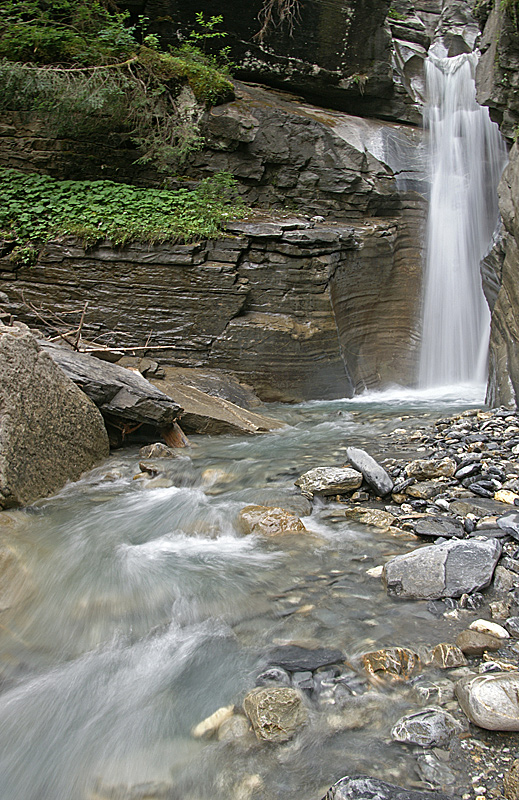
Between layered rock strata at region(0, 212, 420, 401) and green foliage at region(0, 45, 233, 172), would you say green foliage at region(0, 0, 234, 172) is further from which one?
layered rock strata at region(0, 212, 420, 401)

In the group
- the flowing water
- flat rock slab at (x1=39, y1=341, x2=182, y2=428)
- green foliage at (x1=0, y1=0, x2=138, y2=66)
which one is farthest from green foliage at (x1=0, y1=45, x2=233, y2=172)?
the flowing water

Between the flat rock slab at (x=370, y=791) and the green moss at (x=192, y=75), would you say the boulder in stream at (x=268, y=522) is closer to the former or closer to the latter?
the flat rock slab at (x=370, y=791)

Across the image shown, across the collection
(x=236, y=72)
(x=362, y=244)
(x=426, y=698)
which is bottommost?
(x=426, y=698)

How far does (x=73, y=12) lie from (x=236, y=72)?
3.56 m

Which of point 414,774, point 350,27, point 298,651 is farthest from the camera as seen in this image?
point 350,27

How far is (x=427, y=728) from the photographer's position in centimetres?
187

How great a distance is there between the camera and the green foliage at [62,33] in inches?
375

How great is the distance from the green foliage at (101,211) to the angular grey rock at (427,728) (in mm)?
8120

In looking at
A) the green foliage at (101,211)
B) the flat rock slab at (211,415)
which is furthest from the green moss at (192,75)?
the flat rock slab at (211,415)

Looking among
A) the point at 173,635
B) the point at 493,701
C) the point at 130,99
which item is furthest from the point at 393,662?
the point at 130,99

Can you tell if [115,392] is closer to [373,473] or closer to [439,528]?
[373,473]

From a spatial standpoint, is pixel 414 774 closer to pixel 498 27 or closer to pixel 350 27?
pixel 498 27

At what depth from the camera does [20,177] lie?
9.16m

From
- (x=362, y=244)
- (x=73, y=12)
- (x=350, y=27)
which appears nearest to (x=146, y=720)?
(x=362, y=244)
